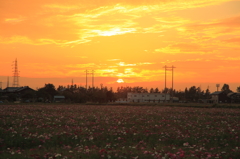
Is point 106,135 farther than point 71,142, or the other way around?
point 106,135

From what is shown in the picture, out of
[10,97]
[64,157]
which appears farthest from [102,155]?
[10,97]

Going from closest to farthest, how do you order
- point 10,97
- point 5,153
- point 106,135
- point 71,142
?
point 5,153 → point 71,142 → point 106,135 → point 10,97

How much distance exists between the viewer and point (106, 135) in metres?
19.8

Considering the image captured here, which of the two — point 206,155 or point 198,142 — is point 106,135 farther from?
point 206,155

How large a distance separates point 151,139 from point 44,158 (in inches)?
316

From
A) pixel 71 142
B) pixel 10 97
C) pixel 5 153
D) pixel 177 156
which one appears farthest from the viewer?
pixel 10 97

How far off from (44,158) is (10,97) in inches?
4607

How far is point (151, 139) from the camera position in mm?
18438

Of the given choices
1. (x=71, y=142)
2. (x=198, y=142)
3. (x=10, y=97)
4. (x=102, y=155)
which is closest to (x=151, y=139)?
(x=198, y=142)

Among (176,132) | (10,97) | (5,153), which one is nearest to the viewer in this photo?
(5,153)

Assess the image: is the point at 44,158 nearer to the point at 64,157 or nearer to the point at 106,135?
the point at 64,157

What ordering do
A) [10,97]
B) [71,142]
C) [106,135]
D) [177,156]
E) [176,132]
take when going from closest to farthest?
[177,156] → [71,142] → [106,135] → [176,132] → [10,97]

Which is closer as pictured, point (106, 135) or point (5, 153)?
point (5, 153)

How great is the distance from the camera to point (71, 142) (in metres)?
17.6
